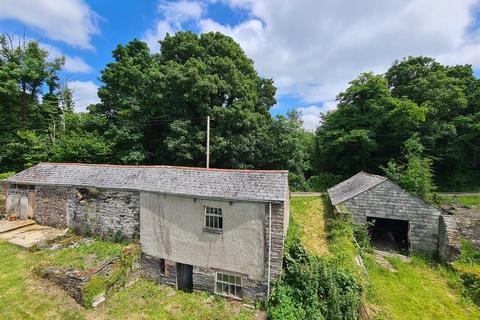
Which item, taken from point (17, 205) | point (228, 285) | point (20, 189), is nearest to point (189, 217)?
point (228, 285)

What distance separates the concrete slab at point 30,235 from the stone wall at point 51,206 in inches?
16.4

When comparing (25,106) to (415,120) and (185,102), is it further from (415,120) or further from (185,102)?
(415,120)

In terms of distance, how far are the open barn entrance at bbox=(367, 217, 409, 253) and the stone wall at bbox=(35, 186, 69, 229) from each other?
20.1 metres

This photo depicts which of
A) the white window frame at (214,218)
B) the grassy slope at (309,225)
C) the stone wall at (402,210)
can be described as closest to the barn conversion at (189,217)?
the white window frame at (214,218)

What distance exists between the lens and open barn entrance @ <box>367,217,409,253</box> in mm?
16141

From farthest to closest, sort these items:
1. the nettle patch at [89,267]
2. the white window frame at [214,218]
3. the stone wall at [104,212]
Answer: the stone wall at [104,212], the white window frame at [214,218], the nettle patch at [89,267]

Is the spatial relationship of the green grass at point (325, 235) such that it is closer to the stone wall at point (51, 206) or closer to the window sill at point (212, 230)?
the window sill at point (212, 230)

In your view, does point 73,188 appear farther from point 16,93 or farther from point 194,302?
point 16,93

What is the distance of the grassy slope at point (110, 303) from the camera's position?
916 cm

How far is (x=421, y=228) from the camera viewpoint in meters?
14.5

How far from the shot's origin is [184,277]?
11992 mm

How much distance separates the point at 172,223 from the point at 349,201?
1189 centimetres

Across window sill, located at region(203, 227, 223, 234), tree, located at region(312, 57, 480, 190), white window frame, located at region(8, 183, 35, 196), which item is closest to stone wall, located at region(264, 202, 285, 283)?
window sill, located at region(203, 227, 223, 234)

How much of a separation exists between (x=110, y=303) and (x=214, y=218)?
19.2 feet
